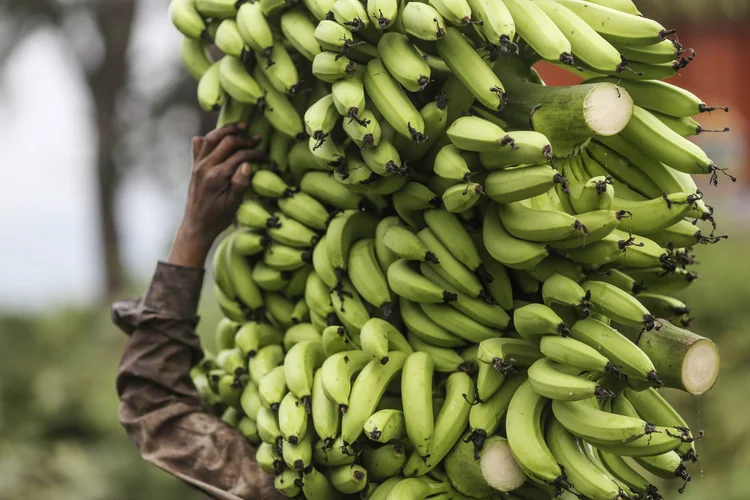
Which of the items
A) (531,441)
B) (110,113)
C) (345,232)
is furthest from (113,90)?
(531,441)

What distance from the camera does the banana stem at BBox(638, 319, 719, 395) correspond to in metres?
1.69

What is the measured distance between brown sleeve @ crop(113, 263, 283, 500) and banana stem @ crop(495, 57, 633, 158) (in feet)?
3.31

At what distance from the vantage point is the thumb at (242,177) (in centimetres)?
214

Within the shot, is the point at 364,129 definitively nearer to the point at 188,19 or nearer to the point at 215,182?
the point at 215,182

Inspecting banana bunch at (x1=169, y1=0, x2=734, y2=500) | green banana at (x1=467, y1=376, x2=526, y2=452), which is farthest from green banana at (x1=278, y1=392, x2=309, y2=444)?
green banana at (x1=467, y1=376, x2=526, y2=452)

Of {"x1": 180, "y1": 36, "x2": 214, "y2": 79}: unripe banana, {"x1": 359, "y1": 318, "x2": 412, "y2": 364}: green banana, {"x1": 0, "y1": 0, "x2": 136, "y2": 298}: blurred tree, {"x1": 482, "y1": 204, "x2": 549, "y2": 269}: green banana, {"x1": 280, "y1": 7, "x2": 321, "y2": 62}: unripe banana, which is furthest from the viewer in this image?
{"x1": 0, "y1": 0, "x2": 136, "y2": 298}: blurred tree

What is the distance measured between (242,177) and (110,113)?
33.4 feet

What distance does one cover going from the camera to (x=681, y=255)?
196 cm

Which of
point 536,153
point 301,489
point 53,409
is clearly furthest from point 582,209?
point 53,409

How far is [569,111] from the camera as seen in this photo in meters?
1.69

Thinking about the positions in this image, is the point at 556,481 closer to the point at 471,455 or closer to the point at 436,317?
the point at 471,455

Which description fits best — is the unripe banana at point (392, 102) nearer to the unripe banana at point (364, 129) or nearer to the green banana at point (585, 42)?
the unripe banana at point (364, 129)

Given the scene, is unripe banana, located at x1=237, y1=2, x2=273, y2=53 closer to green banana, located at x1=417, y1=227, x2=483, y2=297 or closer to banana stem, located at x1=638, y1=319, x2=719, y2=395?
green banana, located at x1=417, y1=227, x2=483, y2=297

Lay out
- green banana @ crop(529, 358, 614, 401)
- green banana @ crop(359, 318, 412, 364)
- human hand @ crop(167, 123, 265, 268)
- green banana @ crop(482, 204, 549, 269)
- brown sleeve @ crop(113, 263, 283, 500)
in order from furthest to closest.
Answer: human hand @ crop(167, 123, 265, 268), brown sleeve @ crop(113, 263, 283, 500), green banana @ crop(359, 318, 412, 364), green banana @ crop(482, 204, 549, 269), green banana @ crop(529, 358, 614, 401)
